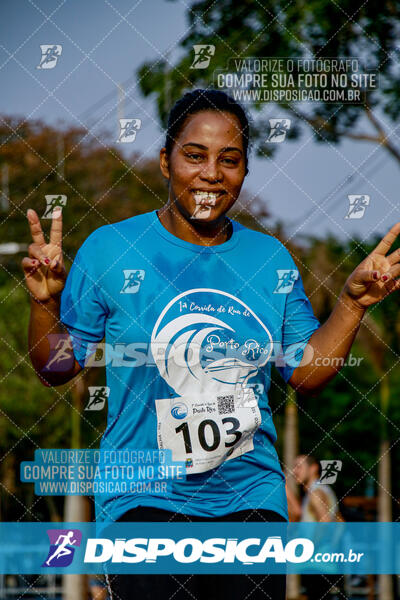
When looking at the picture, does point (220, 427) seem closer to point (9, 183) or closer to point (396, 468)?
point (9, 183)

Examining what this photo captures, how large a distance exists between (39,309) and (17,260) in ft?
22.9

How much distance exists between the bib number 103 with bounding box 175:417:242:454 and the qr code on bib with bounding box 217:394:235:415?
1.0 inches

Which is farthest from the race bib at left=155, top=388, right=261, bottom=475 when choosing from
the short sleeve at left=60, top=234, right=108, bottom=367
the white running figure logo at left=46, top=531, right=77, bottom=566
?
the white running figure logo at left=46, top=531, right=77, bottom=566

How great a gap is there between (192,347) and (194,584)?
797 millimetres

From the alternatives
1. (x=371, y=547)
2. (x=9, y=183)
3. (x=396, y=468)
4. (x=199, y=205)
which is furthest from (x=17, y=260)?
(x=396, y=468)

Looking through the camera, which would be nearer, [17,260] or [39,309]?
[39,309]

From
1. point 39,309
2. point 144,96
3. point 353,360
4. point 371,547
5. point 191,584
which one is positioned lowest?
point 191,584

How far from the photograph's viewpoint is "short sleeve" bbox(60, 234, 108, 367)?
291 cm

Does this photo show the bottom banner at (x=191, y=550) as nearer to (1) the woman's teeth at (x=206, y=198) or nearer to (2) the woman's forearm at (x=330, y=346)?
(2) the woman's forearm at (x=330, y=346)

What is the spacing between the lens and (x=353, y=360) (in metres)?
4.32

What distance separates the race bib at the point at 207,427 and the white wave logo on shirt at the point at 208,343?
3cm

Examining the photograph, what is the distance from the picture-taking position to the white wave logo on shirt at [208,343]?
2.88m

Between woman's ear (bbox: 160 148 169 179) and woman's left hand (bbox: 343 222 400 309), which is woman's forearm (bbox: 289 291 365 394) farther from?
woman's ear (bbox: 160 148 169 179)

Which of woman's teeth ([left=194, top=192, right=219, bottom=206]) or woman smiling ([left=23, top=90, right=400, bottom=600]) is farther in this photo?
woman's teeth ([left=194, top=192, right=219, bottom=206])
